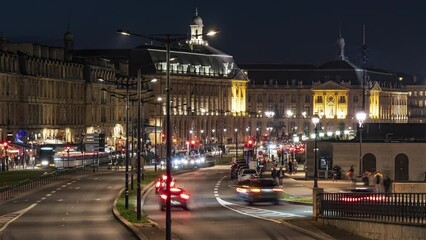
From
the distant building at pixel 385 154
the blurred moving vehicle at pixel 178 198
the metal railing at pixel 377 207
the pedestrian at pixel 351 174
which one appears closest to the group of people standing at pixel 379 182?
the metal railing at pixel 377 207

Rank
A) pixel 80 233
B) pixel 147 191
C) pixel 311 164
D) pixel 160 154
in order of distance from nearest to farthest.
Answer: pixel 80 233 → pixel 147 191 → pixel 311 164 → pixel 160 154

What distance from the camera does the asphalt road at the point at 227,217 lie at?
4978 centimetres

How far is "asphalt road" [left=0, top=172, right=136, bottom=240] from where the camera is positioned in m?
51.8

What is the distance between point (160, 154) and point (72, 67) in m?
55.2

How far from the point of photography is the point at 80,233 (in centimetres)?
5178

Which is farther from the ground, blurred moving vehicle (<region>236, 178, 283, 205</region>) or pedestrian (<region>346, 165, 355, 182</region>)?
pedestrian (<region>346, 165, 355, 182</region>)

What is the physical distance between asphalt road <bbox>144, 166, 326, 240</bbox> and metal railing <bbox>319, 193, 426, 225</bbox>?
1.92m

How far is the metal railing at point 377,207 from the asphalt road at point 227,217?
1924mm

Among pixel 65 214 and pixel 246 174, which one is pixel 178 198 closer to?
pixel 65 214

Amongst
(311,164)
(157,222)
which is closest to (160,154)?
(311,164)

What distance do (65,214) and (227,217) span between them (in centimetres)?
926

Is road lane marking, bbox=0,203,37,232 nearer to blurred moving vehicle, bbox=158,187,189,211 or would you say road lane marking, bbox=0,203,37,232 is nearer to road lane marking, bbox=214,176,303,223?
blurred moving vehicle, bbox=158,187,189,211

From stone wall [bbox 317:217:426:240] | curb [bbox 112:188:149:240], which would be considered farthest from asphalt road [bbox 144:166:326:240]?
stone wall [bbox 317:217:426:240]

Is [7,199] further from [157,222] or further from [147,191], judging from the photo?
[157,222]
